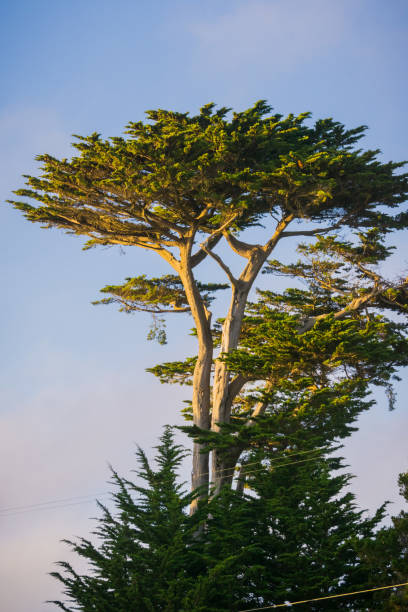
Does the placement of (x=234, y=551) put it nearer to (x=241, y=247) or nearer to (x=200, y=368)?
(x=200, y=368)

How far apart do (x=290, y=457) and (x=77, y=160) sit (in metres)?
10.7

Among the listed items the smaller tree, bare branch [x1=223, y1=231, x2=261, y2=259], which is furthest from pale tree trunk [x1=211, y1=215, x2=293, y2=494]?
the smaller tree

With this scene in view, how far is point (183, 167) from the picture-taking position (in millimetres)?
20766

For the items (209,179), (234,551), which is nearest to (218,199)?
(209,179)

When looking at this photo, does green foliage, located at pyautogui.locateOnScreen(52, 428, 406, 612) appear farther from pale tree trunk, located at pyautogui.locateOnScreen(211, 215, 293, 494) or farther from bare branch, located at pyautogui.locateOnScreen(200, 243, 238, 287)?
bare branch, located at pyautogui.locateOnScreen(200, 243, 238, 287)

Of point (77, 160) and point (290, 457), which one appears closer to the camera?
point (290, 457)

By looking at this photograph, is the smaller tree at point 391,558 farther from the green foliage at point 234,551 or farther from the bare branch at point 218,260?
the bare branch at point 218,260

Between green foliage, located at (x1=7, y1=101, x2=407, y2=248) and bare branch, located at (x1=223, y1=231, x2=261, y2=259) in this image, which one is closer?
green foliage, located at (x1=7, y1=101, x2=407, y2=248)

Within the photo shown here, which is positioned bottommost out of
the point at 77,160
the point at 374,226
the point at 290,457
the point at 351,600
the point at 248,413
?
the point at 351,600

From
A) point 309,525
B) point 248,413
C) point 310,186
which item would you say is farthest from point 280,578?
point 310,186

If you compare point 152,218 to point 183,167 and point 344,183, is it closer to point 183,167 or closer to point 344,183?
point 183,167

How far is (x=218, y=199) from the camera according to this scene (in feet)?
69.3

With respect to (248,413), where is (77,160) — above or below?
above

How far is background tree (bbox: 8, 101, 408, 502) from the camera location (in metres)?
20.9
